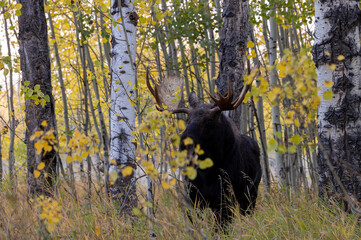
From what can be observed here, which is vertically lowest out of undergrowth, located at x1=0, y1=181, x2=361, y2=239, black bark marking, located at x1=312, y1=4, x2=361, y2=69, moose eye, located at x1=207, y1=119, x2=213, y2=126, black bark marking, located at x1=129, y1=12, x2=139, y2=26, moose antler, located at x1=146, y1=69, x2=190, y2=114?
undergrowth, located at x1=0, y1=181, x2=361, y2=239

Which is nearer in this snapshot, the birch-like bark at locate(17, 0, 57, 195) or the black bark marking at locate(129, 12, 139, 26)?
the black bark marking at locate(129, 12, 139, 26)

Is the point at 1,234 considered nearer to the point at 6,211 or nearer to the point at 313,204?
the point at 6,211

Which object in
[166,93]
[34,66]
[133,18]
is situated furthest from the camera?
[166,93]

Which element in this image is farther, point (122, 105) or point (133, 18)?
point (133, 18)

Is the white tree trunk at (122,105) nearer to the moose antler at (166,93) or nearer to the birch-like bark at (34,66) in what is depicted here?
the moose antler at (166,93)

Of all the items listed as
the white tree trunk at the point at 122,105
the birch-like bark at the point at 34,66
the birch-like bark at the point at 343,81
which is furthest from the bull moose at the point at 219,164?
the birch-like bark at the point at 34,66

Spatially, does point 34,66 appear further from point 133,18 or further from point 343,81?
point 343,81

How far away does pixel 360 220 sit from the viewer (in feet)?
11.5

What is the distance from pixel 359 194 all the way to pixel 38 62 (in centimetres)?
418

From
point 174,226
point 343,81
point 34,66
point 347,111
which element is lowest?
point 174,226

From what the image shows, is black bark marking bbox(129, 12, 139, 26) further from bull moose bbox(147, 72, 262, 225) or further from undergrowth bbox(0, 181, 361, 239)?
undergrowth bbox(0, 181, 361, 239)

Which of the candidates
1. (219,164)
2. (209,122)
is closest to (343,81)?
(209,122)

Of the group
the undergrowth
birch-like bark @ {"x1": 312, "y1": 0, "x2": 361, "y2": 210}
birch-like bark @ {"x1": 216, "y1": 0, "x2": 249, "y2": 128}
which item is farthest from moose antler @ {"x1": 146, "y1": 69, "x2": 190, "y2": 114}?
→ birch-like bark @ {"x1": 312, "y1": 0, "x2": 361, "y2": 210}

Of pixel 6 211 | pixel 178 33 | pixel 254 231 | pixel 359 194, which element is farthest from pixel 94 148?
pixel 178 33
